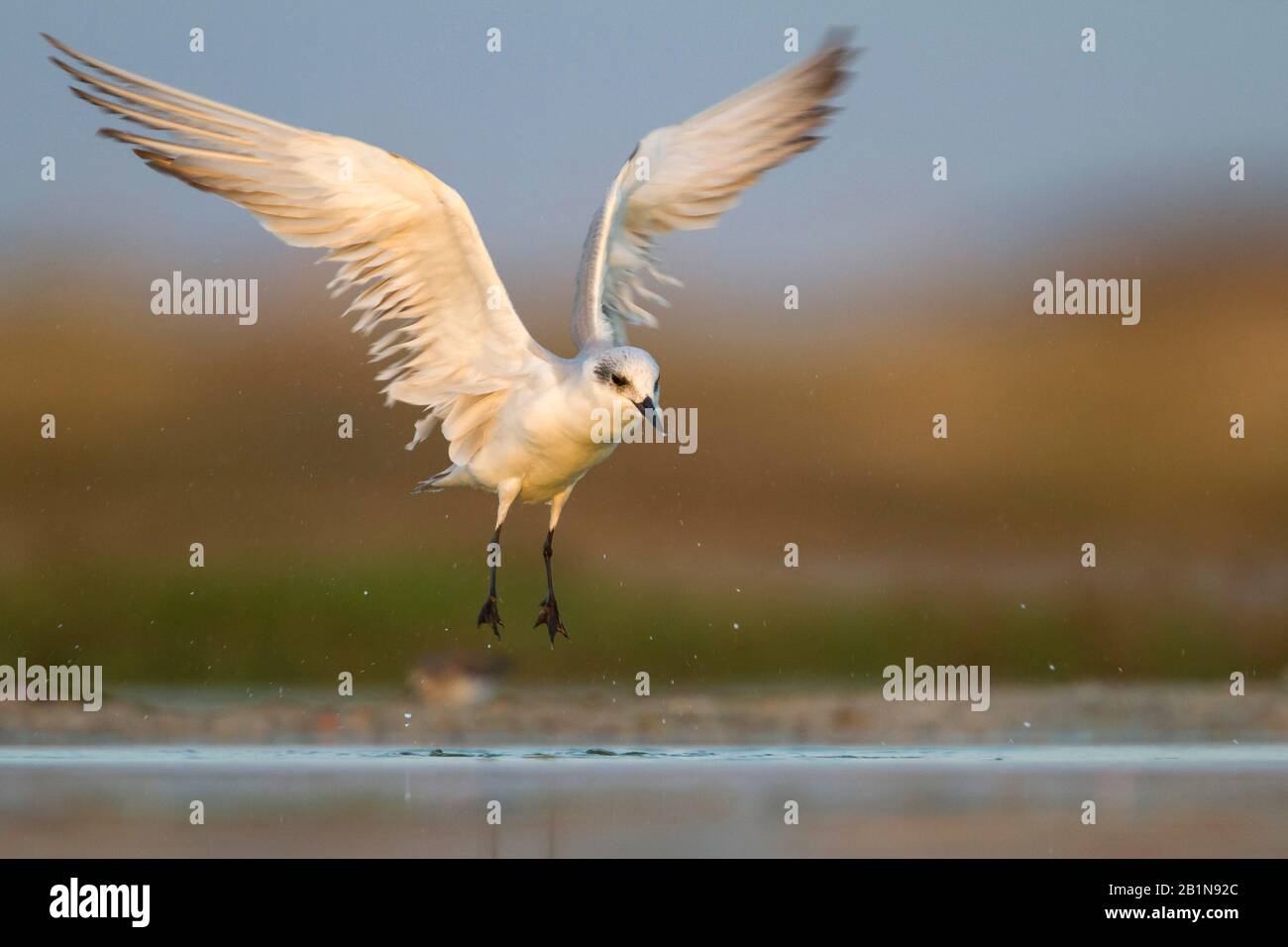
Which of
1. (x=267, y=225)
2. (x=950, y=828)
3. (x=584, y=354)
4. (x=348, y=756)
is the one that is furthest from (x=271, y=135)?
(x=950, y=828)

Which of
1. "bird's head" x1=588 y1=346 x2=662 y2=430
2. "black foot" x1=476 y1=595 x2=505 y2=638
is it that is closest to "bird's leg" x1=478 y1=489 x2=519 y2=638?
"black foot" x1=476 y1=595 x2=505 y2=638

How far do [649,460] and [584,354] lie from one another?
A: 335cm

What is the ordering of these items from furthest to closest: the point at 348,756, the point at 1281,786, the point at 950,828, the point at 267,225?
the point at 348,756 < the point at 267,225 < the point at 1281,786 < the point at 950,828

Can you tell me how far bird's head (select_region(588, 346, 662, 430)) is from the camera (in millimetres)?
7684

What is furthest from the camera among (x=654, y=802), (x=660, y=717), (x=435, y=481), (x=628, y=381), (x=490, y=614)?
(x=660, y=717)

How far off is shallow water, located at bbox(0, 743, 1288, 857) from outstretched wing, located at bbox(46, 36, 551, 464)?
161cm

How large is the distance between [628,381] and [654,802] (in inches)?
65.8

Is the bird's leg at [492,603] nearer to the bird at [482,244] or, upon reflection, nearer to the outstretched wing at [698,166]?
the bird at [482,244]

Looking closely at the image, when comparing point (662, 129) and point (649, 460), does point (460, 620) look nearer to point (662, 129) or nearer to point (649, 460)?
point (649, 460)

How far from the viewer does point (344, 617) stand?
11.2 meters

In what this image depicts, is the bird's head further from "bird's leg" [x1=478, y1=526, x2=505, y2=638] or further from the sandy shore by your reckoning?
the sandy shore

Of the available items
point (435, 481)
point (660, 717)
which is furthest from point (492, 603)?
point (660, 717)

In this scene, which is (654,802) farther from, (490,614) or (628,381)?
(490,614)

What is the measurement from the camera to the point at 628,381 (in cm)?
771
